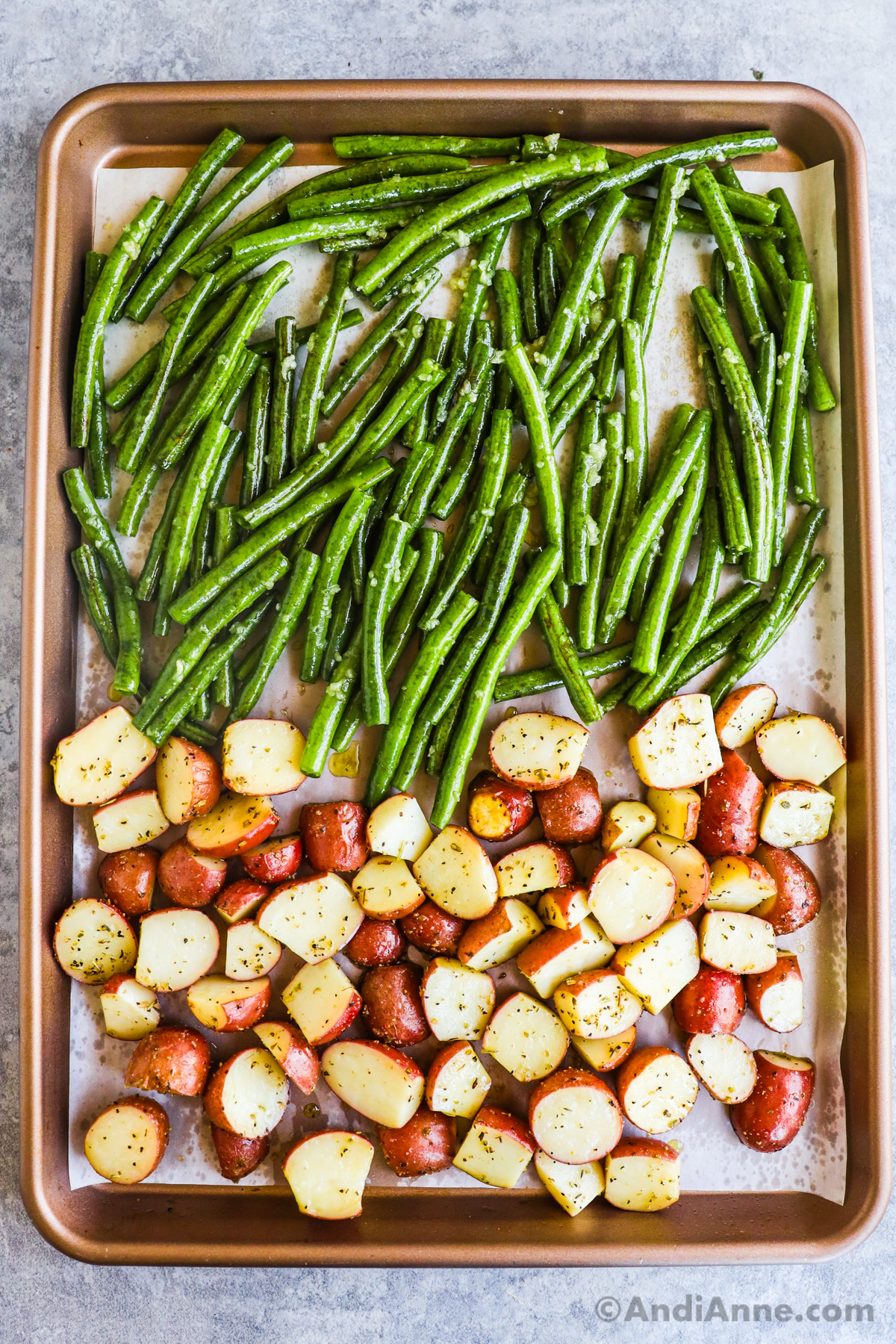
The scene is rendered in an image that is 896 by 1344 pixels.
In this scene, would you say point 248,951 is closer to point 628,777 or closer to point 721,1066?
point 628,777

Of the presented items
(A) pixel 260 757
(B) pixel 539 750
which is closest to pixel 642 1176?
(B) pixel 539 750

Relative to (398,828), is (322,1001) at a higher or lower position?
lower

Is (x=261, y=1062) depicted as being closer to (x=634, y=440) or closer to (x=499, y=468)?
(x=499, y=468)

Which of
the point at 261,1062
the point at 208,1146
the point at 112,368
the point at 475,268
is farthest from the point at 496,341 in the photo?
the point at 208,1146

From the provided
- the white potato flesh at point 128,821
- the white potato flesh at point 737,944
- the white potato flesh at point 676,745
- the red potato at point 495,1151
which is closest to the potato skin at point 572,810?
the white potato flesh at point 676,745

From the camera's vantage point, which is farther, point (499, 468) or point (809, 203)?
point (809, 203)

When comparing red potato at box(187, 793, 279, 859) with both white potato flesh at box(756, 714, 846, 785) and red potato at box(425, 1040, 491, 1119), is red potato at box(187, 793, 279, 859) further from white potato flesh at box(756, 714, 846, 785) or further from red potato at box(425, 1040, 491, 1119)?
white potato flesh at box(756, 714, 846, 785)
